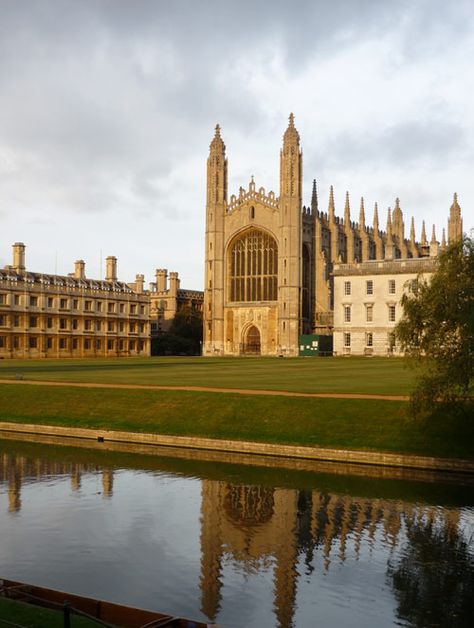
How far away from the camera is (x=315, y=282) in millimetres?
97125

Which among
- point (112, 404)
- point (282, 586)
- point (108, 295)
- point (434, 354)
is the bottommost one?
point (282, 586)

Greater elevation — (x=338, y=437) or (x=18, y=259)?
(x=18, y=259)

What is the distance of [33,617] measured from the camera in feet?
36.2

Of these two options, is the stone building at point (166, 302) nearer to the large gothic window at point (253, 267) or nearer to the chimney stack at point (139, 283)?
the chimney stack at point (139, 283)

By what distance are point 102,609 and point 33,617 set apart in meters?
0.99

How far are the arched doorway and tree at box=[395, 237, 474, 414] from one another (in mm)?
70528

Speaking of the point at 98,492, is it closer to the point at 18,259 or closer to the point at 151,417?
the point at 151,417

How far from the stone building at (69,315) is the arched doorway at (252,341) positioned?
12122mm

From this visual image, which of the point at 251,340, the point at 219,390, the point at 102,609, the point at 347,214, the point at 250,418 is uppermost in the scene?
the point at 347,214

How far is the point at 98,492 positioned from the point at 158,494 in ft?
5.40

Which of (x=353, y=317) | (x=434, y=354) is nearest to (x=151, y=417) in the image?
(x=434, y=354)

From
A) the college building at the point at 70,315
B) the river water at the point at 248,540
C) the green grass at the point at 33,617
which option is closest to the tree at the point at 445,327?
the river water at the point at 248,540

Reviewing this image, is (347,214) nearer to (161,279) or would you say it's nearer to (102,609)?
(161,279)

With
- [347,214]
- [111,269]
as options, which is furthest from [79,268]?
[347,214]
